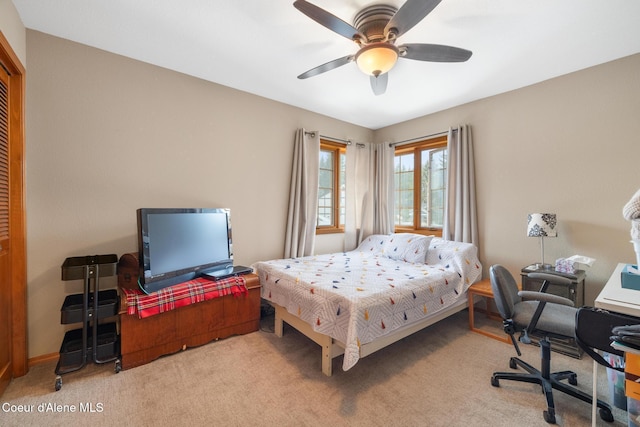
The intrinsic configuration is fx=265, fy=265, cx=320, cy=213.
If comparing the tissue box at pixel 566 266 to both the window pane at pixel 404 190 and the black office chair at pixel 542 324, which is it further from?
the window pane at pixel 404 190

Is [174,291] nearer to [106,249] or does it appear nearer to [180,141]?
[106,249]

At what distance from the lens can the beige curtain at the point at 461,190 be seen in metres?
3.22

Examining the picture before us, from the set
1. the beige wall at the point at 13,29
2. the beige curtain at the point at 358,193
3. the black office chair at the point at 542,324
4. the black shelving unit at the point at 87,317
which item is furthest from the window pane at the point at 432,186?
the beige wall at the point at 13,29

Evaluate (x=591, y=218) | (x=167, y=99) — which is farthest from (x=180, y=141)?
(x=591, y=218)

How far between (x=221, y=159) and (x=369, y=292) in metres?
2.12

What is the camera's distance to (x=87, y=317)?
1.91 metres

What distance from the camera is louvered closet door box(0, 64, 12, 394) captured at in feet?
5.79

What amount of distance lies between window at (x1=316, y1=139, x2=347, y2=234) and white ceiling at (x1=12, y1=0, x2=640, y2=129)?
1215 mm

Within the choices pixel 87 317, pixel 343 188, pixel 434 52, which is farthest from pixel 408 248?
pixel 87 317

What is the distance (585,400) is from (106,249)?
367cm

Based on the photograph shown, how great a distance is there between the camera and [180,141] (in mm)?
2701

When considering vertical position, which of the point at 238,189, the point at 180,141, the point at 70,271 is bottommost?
the point at 70,271

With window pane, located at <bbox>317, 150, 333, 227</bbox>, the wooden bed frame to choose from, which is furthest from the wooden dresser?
window pane, located at <bbox>317, 150, 333, 227</bbox>

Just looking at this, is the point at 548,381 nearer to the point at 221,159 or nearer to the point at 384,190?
the point at 384,190
